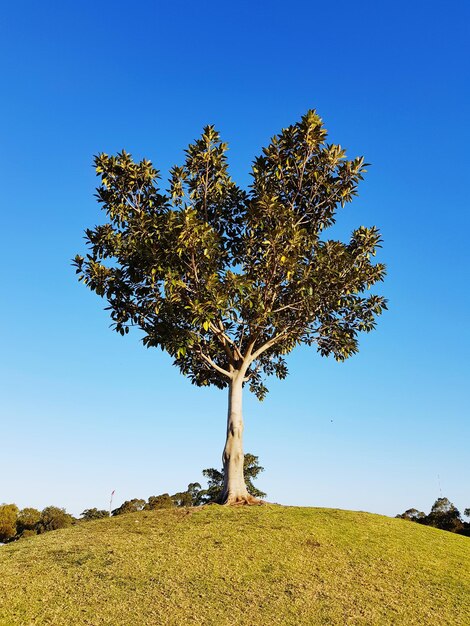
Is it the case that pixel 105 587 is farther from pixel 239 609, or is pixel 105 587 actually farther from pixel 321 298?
pixel 321 298

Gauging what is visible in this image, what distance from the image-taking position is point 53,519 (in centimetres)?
5819

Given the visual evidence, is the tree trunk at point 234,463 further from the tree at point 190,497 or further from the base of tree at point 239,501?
the tree at point 190,497

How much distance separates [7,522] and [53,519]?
7.20m

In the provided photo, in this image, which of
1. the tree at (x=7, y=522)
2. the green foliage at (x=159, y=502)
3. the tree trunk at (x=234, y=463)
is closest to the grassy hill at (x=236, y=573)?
the tree trunk at (x=234, y=463)

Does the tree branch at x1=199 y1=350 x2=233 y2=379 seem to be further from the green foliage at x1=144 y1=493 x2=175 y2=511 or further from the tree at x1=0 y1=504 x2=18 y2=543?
the tree at x1=0 y1=504 x2=18 y2=543

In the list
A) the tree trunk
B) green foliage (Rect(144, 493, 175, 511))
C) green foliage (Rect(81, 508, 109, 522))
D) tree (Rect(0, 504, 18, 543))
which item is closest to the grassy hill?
the tree trunk

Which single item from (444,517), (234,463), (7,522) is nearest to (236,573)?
(234,463)

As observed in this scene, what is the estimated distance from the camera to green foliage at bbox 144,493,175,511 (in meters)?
41.5

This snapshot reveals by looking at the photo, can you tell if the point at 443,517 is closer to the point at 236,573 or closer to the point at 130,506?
the point at 130,506

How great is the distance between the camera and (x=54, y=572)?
1416 cm

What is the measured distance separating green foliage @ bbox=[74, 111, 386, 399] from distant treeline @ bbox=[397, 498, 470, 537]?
79.7 ft

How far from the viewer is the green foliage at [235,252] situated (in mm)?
21250

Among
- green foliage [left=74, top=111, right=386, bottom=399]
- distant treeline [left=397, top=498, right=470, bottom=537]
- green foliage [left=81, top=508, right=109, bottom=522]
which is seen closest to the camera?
green foliage [left=74, top=111, right=386, bottom=399]

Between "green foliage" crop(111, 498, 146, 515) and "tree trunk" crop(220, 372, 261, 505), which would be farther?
"green foliage" crop(111, 498, 146, 515)
